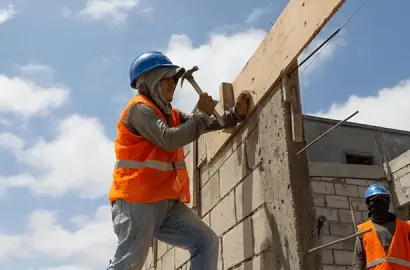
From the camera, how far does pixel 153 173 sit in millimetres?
2771

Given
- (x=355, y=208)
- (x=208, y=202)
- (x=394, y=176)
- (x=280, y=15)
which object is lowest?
(x=208, y=202)

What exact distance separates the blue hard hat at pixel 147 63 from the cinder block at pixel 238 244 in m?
1.13

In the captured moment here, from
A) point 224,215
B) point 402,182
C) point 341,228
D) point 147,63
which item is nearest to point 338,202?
point 341,228

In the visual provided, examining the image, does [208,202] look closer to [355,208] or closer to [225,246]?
[225,246]

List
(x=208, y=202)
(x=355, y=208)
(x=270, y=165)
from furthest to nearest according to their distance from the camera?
(x=355, y=208) → (x=208, y=202) → (x=270, y=165)

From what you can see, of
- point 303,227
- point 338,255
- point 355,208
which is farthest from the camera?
point 355,208

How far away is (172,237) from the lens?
9.91 feet

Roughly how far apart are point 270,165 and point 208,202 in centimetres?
123

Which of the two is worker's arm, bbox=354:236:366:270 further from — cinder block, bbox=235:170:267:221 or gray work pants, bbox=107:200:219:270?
gray work pants, bbox=107:200:219:270

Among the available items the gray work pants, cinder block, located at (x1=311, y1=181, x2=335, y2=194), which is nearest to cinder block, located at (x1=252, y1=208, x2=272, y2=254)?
the gray work pants

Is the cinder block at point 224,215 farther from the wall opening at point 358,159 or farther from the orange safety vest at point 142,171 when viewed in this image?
the wall opening at point 358,159

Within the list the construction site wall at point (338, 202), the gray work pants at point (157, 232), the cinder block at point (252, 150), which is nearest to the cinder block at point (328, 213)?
the construction site wall at point (338, 202)

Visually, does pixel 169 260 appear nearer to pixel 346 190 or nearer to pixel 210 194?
pixel 210 194

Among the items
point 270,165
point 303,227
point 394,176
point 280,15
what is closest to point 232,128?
point 270,165
